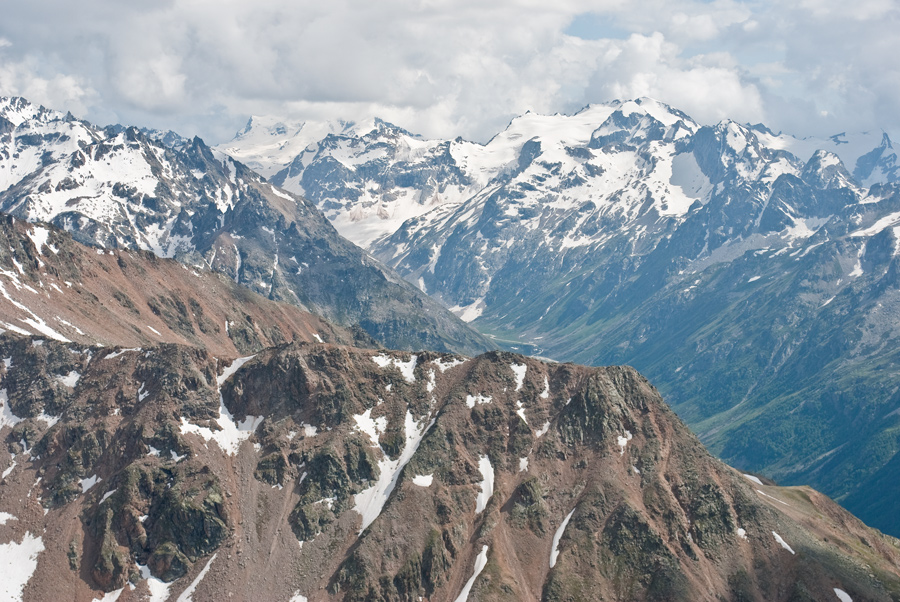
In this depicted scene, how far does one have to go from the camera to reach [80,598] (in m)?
199

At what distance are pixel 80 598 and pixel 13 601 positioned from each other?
14.3 meters

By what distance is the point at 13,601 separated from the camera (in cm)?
19462
